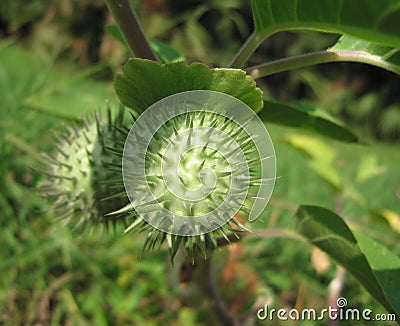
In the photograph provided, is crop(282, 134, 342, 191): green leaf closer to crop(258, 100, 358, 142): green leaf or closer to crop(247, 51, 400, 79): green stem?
crop(258, 100, 358, 142): green leaf

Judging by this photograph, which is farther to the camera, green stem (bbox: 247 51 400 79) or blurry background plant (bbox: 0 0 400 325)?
blurry background plant (bbox: 0 0 400 325)

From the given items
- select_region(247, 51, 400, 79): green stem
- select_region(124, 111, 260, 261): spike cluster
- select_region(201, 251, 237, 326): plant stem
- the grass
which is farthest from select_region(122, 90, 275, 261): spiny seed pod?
the grass

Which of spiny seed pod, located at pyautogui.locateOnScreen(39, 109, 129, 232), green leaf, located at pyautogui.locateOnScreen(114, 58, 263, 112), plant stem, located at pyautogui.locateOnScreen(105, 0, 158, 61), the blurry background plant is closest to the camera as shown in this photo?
green leaf, located at pyautogui.locateOnScreen(114, 58, 263, 112)

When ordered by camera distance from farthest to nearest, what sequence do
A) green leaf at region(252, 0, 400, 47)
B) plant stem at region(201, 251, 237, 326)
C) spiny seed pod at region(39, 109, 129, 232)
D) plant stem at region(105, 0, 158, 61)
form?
plant stem at region(201, 251, 237, 326) < spiny seed pod at region(39, 109, 129, 232) < plant stem at region(105, 0, 158, 61) < green leaf at region(252, 0, 400, 47)

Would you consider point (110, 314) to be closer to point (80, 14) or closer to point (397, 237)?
point (397, 237)

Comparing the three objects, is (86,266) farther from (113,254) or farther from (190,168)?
(190,168)

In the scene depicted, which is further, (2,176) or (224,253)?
(2,176)

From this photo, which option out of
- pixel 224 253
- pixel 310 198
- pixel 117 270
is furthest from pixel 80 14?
pixel 224 253
